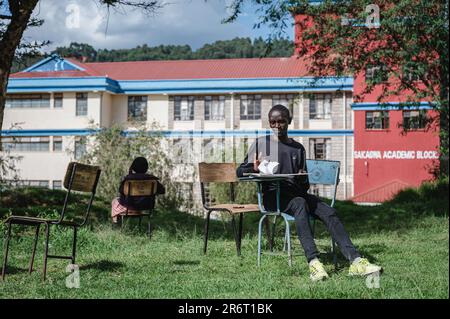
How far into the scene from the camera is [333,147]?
104 ft

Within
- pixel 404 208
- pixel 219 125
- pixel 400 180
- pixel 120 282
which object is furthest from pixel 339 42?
pixel 219 125

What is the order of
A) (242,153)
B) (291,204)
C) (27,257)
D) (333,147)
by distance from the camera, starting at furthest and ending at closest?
(333,147)
(242,153)
(27,257)
(291,204)

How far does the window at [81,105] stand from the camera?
3359cm

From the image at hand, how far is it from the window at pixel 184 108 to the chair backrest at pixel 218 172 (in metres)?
27.1

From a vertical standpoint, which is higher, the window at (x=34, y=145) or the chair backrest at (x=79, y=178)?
the window at (x=34, y=145)

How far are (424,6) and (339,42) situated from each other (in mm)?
1963

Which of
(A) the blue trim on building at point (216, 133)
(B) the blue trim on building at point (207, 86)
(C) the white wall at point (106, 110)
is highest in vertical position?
(B) the blue trim on building at point (207, 86)

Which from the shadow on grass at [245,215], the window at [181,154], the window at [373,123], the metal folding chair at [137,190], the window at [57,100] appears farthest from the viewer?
the window at [57,100]

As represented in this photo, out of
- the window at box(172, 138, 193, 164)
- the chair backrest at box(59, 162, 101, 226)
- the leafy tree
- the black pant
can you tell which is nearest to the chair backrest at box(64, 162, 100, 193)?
the chair backrest at box(59, 162, 101, 226)

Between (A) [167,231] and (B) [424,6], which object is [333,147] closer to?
(B) [424,6]

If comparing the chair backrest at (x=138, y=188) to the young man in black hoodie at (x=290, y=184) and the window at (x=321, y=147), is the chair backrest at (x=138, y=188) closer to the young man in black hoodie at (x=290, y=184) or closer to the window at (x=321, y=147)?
the young man in black hoodie at (x=290, y=184)

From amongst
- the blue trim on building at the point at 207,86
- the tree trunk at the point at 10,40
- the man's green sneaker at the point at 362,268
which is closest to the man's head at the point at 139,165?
the tree trunk at the point at 10,40

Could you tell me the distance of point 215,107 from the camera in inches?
1331

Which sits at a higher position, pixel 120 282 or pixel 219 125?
pixel 219 125
